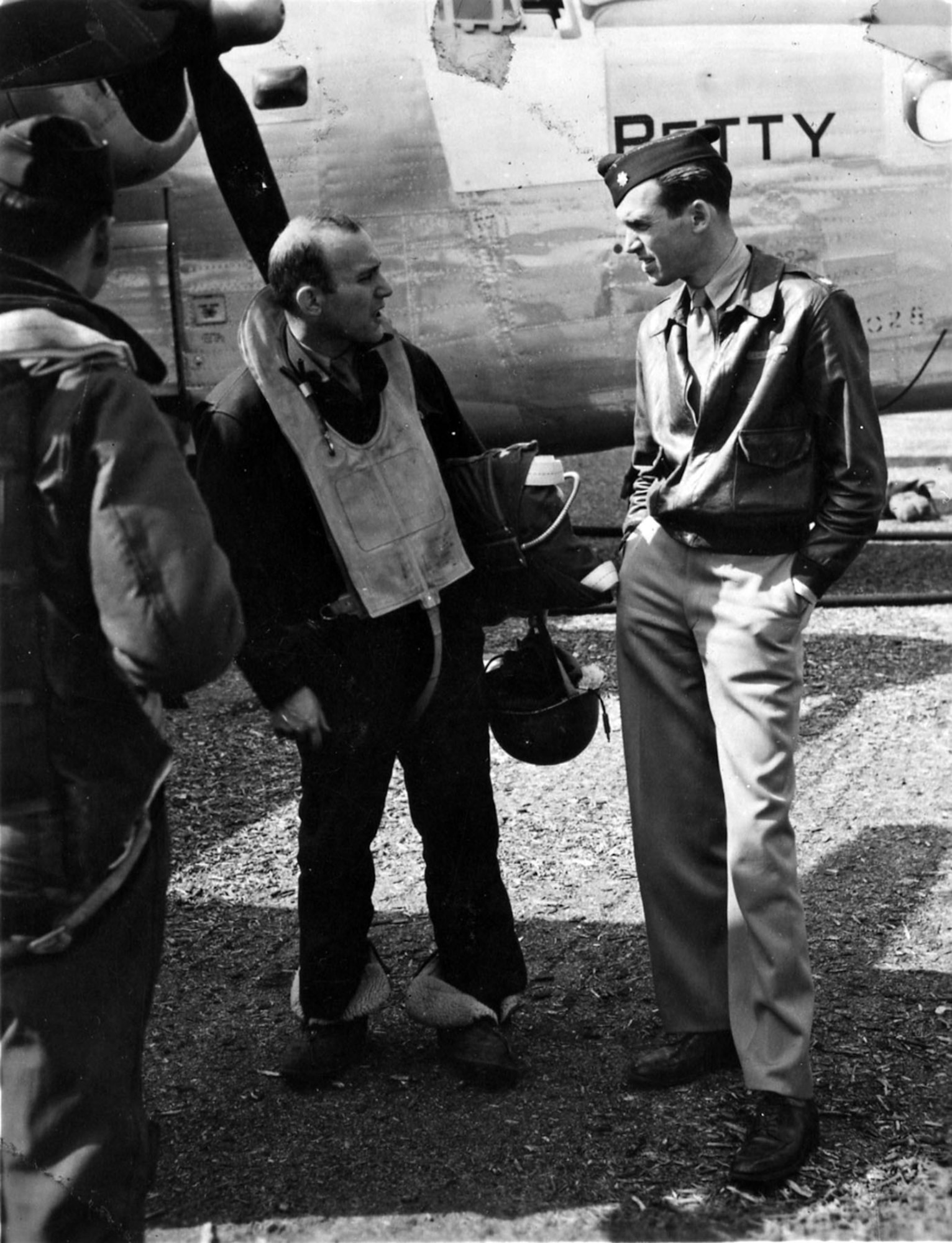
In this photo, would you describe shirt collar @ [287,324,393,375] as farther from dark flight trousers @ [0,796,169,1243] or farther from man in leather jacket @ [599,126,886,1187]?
dark flight trousers @ [0,796,169,1243]

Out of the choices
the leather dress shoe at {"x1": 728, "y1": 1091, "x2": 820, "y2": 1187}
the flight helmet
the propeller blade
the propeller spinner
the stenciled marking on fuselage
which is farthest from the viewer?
the stenciled marking on fuselage

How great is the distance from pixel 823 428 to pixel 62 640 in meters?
1.75

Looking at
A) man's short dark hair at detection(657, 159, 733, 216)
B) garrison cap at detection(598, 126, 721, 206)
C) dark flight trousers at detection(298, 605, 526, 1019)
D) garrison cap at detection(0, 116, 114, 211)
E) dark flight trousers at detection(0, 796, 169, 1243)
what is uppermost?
garrison cap at detection(0, 116, 114, 211)

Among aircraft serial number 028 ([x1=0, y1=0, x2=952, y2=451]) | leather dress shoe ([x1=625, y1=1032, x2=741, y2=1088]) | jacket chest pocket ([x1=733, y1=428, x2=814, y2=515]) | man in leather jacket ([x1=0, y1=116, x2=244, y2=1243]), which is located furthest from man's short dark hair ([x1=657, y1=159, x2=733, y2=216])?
aircraft serial number 028 ([x1=0, y1=0, x2=952, y2=451])

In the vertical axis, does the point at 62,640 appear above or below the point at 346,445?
above

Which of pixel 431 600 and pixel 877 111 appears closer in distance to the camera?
pixel 431 600

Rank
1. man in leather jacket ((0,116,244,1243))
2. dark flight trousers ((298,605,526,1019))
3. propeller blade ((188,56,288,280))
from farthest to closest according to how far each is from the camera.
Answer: propeller blade ((188,56,288,280)) < dark flight trousers ((298,605,526,1019)) < man in leather jacket ((0,116,244,1243))

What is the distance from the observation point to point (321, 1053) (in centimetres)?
346

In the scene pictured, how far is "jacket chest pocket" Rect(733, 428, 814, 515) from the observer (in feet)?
10.2

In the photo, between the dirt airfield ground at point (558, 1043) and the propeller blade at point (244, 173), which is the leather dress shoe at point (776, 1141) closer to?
the dirt airfield ground at point (558, 1043)

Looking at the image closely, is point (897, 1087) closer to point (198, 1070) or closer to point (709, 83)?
point (198, 1070)

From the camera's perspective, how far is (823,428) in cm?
311

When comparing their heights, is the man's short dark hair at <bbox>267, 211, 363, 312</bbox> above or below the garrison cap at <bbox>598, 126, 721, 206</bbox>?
below

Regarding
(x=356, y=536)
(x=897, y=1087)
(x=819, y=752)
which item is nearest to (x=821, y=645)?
(x=819, y=752)
